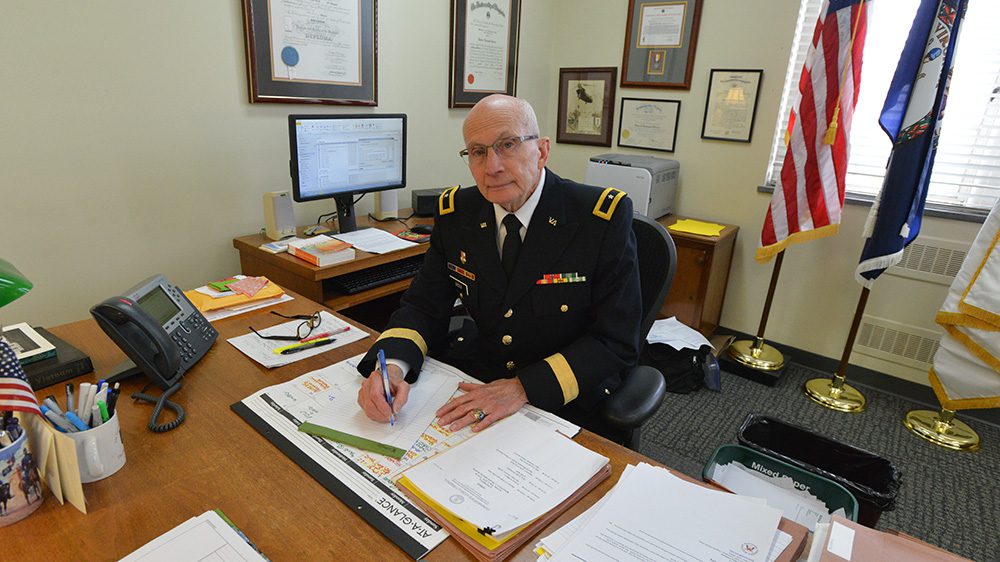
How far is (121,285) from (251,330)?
1.05 meters

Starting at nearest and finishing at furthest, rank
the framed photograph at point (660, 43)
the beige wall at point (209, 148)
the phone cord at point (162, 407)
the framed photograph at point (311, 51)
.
A: the phone cord at point (162, 407), the beige wall at point (209, 148), the framed photograph at point (311, 51), the framed photograph at point (660, 43)

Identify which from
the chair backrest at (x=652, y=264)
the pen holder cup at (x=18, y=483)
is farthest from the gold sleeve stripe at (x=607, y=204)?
the pen holder cup at (x=18, y=483)

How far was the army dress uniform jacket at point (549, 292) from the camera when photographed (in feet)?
4.00

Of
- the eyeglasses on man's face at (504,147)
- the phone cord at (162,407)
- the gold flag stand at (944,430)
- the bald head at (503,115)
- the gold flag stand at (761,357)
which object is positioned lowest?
the gold flag stand at (944,430)

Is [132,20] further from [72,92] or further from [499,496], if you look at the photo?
[499,496]

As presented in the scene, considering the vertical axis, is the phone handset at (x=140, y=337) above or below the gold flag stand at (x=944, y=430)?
above

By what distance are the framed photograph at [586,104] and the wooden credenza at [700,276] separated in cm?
76

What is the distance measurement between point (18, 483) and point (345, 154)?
5.45 ft

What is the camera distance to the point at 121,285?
202 cm

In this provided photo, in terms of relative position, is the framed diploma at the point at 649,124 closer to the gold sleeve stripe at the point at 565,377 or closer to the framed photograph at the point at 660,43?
the framed photograph at the point at 660,43

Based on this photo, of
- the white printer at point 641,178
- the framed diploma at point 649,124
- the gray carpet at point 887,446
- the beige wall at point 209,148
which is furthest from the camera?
the framed diploma at point 649,124

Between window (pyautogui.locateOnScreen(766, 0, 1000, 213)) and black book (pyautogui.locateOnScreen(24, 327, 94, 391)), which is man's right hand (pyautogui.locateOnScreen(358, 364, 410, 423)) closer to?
black book (pyautogui.locateOnScreen(24, 327, 94, 391))

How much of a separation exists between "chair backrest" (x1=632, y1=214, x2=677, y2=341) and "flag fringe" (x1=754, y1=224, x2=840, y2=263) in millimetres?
1555

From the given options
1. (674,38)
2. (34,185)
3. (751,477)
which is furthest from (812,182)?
(34,185)
